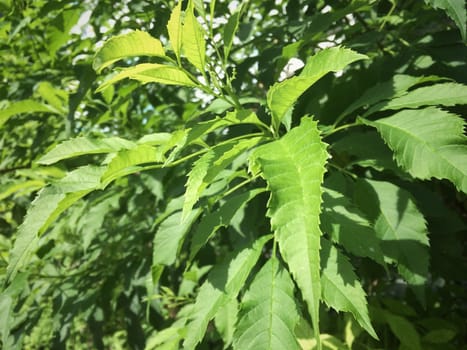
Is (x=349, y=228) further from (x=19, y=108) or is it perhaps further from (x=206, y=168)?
(x=19, y=108)

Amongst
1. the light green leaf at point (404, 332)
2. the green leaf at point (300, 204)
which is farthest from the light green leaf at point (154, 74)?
the light green leaf at point (404, 332)

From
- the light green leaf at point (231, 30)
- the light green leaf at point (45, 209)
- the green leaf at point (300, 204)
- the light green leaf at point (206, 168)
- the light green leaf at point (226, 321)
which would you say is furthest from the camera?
the light green leaf at point (226, 321)

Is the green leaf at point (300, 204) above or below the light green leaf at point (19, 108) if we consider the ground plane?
below

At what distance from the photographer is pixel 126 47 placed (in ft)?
2.26

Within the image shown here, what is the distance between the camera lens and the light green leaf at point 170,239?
926 millimetres

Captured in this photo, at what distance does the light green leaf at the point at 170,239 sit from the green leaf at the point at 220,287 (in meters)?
0.12

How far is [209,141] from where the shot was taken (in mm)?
1441

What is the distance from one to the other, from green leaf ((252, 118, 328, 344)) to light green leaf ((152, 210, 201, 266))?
370 mm

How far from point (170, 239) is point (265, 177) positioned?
0.50 meters

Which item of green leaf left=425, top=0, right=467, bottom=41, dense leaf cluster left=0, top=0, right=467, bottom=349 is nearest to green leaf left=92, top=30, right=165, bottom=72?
dense leaf cluster left=0, top=0, right=467, bottom=349

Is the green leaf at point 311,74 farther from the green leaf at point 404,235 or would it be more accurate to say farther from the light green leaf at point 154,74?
the green leaf at point 404,235

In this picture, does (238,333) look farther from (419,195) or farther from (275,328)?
(419,195)

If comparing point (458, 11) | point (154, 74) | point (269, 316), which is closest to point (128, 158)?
point (154, 74)

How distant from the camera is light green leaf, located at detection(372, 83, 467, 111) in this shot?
2.42 feet
